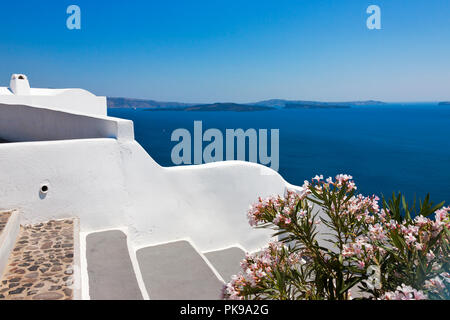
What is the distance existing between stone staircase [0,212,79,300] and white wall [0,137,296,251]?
32cm

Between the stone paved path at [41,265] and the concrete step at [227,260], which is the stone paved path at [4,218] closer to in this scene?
the stone paved path at [41,265]

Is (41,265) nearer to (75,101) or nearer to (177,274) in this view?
(177,274)

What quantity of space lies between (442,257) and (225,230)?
429 cm

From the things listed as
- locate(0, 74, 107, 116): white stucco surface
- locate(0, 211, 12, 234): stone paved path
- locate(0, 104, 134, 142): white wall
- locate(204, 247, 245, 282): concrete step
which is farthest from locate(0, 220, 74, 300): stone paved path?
locate(0, 74, 107, 116): white stucco surface

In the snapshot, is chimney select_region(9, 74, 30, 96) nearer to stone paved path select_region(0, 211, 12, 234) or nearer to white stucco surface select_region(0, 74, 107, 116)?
white stucco surface select_region(0, 74, 107, 116)

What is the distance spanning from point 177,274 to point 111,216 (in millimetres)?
1388

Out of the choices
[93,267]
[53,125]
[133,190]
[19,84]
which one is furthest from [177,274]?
[19,84]

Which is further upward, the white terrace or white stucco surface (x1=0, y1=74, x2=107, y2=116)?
white stucco surface (x1=0, y1=74, x2=107, y2=116)

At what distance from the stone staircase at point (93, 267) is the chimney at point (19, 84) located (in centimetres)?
1043

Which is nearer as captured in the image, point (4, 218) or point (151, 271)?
point (4, 218)

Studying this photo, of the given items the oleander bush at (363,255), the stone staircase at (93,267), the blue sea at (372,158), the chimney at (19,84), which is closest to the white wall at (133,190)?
the stone staircase at (93,267)

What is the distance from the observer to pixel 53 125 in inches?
242

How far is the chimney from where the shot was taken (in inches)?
472
